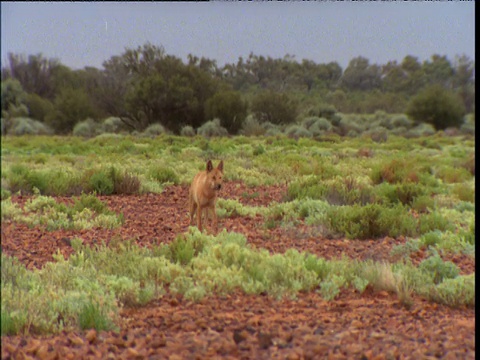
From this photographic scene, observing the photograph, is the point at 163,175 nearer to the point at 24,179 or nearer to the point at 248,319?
the point at 24,179

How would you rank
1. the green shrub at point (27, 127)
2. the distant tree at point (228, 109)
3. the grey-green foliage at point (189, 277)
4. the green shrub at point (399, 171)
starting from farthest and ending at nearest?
the green shrub at point (399, 171), the distant tree at point (228, 109), the grey-green foliage at point (189, 277), the green shrub at point (27, 127)

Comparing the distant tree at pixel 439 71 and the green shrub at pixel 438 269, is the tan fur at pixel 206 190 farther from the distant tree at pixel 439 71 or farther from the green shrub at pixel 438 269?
the distant tree at pixel 439 71

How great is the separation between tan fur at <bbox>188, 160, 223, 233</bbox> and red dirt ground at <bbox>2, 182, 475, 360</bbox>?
0.15m

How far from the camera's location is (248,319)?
186 inches

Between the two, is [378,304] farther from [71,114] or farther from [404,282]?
[71,114]

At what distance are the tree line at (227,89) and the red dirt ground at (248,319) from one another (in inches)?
23.6

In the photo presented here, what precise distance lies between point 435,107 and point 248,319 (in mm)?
2281

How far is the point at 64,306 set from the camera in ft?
15.4

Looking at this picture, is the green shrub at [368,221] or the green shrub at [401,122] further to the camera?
the green shrub at [401,122]

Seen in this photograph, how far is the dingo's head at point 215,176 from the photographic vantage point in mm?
5113

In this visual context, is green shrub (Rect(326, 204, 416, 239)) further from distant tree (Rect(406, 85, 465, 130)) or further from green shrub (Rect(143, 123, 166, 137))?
green shrub (Rect(143, 123, 166, 137))

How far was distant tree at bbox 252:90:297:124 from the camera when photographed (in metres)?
5.48

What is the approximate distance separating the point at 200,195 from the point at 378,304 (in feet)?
4.77

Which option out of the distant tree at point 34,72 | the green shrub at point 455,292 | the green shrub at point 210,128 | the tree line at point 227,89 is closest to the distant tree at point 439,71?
the tree line at point 227,89
